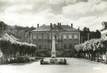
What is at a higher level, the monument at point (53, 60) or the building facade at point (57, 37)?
the building facade at point (57, 37)

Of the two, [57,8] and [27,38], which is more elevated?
[57,8]

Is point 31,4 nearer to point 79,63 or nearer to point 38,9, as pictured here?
point 38,9

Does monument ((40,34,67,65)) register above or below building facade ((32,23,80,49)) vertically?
below

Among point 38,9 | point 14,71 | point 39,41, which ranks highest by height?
point 38,9

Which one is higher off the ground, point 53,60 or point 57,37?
point 57,37

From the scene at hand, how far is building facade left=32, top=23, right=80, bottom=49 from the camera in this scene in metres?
3.99

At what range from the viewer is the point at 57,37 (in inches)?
158

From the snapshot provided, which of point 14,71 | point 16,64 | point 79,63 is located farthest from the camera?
point 79,63

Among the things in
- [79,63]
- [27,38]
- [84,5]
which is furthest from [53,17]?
[79,63]

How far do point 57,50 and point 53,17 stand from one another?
2.06ft

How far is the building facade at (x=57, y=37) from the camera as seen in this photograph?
3.99m

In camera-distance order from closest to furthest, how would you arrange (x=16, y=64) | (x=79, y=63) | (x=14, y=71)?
(x=14, y=71) → (x=16, y=64) → (x=79, y=63)

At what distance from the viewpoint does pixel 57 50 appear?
4.04m

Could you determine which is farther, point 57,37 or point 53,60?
point 53,60
